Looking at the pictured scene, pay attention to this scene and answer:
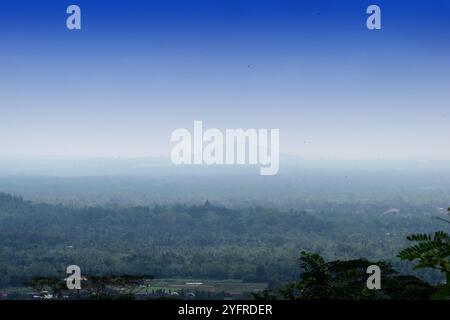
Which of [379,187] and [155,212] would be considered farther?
[155,212]

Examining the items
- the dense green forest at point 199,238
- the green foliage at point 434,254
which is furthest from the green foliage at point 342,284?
the green foliage at point 434,254

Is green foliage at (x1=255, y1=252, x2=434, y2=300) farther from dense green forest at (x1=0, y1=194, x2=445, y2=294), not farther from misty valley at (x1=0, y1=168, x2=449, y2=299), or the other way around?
dense green forest at (x1=0, y1=194, x2=445, y2=294)

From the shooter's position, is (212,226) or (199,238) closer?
(199,238)

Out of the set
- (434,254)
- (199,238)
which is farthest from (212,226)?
(434,254)

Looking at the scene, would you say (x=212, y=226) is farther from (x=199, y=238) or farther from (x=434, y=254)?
(x=434, y=254)

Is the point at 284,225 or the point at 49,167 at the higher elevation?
the point at 49,167
